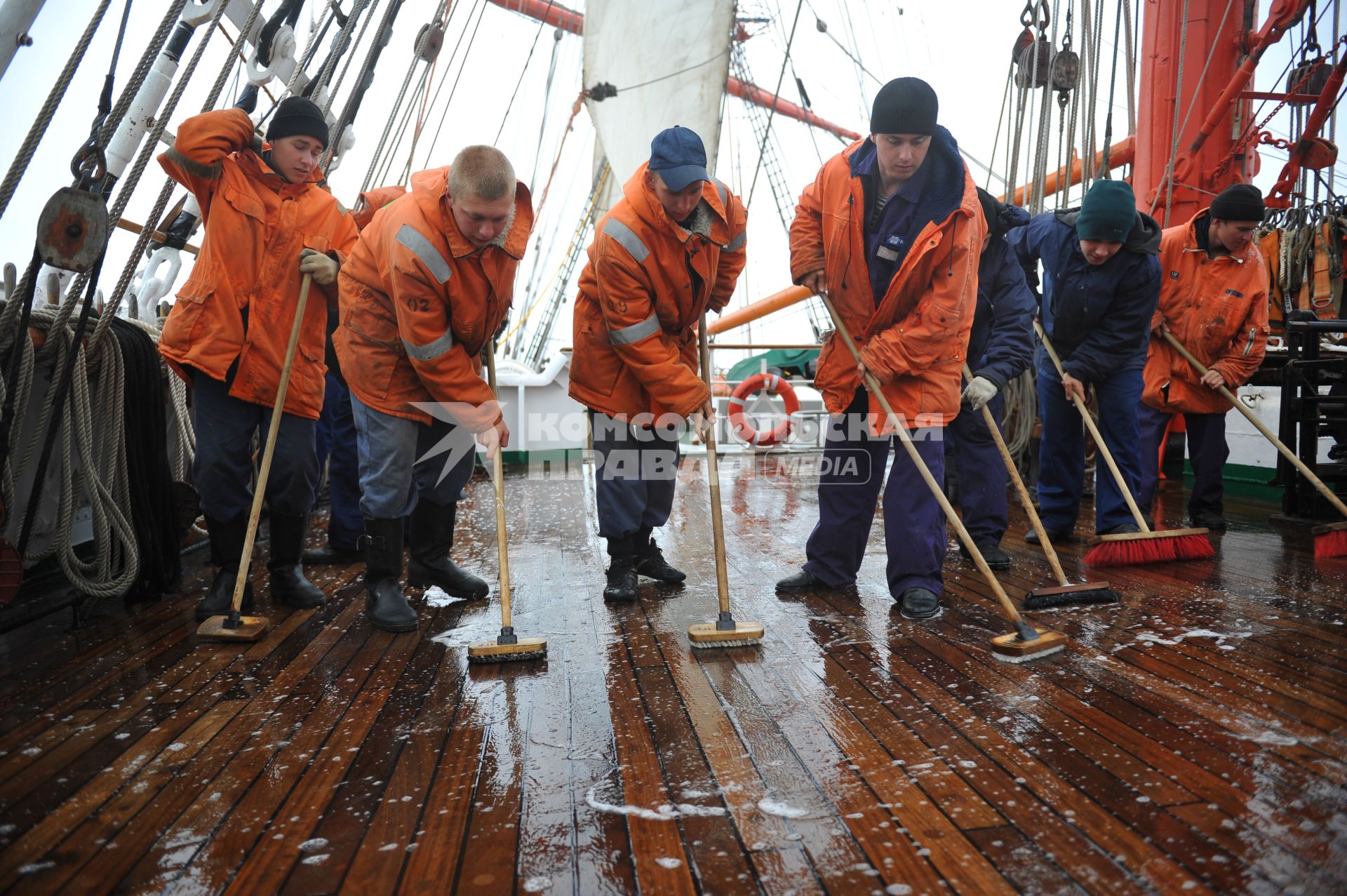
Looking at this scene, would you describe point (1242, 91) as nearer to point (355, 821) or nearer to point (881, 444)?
point (881, 444)

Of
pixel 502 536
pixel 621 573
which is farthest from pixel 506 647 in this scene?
pixel 621 573

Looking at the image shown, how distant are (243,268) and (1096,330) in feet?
10.5

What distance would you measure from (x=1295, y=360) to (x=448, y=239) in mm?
3795

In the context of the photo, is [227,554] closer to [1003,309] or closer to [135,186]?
[135,186]

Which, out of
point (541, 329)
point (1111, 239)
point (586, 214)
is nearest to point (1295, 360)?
point (1111, 239)

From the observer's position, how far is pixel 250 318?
2934mm

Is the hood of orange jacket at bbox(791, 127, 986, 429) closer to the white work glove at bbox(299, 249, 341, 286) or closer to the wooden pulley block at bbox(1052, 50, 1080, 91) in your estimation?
the white work glove at bbox(299, 249, 341, 286)

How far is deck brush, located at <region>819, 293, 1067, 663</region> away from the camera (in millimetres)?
2330

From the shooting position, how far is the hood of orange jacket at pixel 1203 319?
4.27m

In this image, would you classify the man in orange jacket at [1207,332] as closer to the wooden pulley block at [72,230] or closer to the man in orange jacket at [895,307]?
the man in orange jacket at [895,307]

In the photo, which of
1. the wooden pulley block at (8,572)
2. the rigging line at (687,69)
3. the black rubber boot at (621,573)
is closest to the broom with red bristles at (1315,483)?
the black rubber boot at (621,573)

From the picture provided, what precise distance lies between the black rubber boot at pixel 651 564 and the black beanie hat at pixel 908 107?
1.58 meters

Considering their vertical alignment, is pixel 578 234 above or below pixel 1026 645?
above

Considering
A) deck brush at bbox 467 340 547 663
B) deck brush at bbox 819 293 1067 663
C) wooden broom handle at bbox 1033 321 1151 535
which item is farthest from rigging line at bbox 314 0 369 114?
wooden broom handle at bbox 1033 321 1151 535
